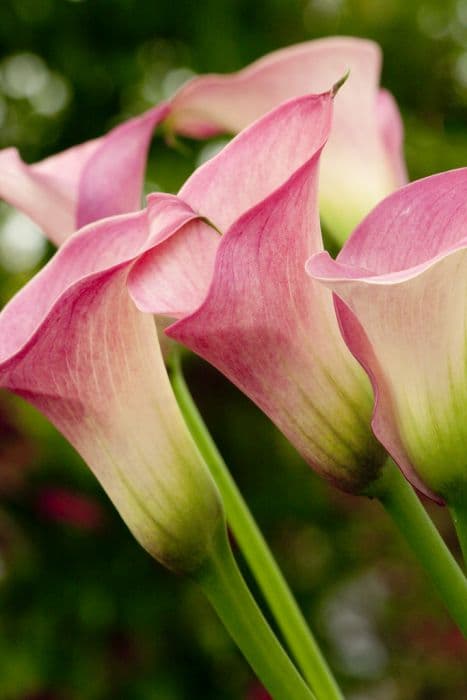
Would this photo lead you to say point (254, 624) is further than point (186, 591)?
No

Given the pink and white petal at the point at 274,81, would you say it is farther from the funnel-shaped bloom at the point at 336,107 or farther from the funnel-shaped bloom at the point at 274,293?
the funnel-shaped bloom at the point at 274,293

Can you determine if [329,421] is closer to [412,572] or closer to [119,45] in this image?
[412,572]

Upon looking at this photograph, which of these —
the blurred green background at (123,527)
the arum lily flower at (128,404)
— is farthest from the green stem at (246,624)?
the blurred green background at (123,527)

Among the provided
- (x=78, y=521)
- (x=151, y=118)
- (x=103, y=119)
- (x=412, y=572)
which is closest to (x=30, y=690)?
(x=78, y=521)

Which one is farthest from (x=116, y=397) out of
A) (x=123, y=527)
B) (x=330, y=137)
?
(x=123, y=527)

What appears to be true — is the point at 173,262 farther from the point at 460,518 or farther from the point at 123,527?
the point at 123,527
